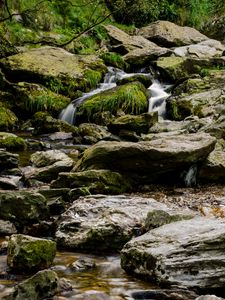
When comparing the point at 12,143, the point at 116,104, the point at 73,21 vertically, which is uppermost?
the point at 73,21

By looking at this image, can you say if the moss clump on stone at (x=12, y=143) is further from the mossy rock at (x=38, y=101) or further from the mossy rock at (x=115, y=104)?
the mossy rock at (x=38, y=101)

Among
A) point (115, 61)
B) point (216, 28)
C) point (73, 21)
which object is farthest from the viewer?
point (216, 28)

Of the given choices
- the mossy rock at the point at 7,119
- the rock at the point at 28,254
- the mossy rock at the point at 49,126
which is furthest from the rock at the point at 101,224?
the mossy rock at the point at 7,119

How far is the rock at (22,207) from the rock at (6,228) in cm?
10

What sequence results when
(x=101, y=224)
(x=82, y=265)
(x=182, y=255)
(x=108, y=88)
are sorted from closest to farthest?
(x=182, y=255) < (x=82, y=265) < (x=101, y=224) < (x=108, y=88)

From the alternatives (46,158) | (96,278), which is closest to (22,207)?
(96,278)

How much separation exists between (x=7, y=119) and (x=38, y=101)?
144cm

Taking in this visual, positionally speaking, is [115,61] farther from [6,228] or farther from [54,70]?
[6,228]

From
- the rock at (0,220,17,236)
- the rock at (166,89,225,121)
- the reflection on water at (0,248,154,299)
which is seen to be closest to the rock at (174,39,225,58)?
the rock at (166,89,225,121)

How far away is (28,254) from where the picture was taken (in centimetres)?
426

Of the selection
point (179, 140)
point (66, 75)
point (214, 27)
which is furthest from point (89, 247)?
point (214, 27)

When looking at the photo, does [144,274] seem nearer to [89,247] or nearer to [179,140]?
[89,247]

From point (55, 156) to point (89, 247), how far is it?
4.65 meters

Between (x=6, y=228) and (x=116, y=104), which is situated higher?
(x=116, y=104)
